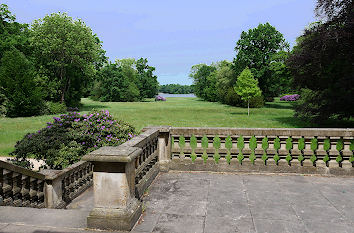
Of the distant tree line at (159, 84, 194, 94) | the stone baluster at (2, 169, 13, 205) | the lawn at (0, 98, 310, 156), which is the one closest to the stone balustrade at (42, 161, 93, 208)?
the stone baluster at (2, 169, 13, 205)

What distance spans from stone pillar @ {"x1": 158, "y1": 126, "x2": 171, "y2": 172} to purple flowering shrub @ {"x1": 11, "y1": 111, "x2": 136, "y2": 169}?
174 cm

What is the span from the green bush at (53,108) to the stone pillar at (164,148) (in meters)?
33.5

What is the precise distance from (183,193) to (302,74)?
68.2 ft

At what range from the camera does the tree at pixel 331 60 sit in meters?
19.2

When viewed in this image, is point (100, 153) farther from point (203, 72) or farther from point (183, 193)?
point (203, 72)

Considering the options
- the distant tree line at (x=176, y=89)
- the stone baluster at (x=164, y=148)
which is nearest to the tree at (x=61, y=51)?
the stone baluster at (x=164, y=148)

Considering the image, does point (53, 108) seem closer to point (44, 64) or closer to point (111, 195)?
point (44, 64)

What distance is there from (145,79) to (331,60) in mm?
74830

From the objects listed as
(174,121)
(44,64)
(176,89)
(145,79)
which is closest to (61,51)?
(44,64)

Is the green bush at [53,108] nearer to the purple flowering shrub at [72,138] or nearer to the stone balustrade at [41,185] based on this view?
the purple flowering shrub at [72,138]

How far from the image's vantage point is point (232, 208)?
4652 mm

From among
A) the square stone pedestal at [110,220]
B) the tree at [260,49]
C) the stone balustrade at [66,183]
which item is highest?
the tree at [260,49]

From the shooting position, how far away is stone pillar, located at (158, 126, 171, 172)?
7.04 meters

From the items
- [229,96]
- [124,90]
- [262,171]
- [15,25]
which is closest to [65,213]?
[262,171]
